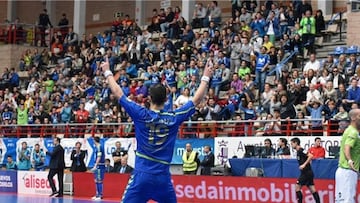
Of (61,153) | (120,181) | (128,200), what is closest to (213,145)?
(120,181)

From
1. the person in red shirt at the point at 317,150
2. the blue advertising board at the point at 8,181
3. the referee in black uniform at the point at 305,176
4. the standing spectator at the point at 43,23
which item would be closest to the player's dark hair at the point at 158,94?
the referee in black uniform at the point at 305,176

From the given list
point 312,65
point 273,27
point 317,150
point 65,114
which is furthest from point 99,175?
point 273,27

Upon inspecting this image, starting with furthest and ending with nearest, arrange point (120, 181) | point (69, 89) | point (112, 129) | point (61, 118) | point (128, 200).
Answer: point (69, 89), point (61, 118), point (112, 129), point (120, 181), point (128, 200)

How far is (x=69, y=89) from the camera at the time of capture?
1251 inches

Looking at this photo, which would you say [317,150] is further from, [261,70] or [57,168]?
[57,168]

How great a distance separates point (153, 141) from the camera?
834cm

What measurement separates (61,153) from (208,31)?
28.3 feet

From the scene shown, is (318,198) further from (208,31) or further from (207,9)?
(207,9)

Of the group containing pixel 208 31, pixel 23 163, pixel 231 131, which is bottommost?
pixel 23 163

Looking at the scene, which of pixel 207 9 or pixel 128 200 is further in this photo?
pixel 207 9

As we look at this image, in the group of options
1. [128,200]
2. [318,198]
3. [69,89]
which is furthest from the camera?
[69,89]

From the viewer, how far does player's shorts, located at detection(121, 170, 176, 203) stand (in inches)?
319

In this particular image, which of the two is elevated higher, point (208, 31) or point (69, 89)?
point (208, 31)

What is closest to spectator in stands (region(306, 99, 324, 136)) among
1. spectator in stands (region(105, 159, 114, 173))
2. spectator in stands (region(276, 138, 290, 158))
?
spectator in stands (region(276, 138, 290, 158))
